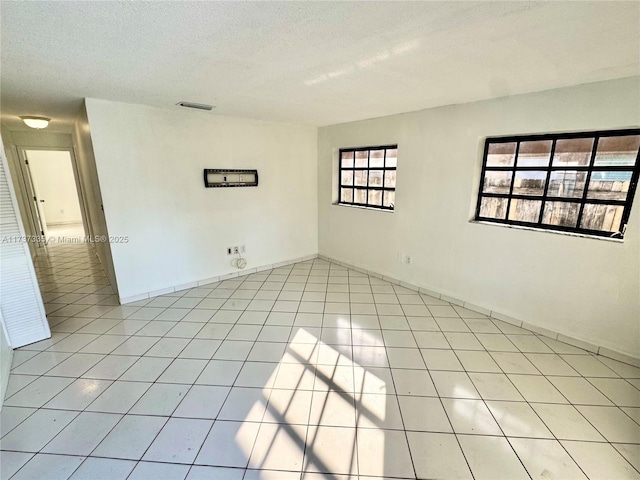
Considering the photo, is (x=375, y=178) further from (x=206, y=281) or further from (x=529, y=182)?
(x=206, y=281)

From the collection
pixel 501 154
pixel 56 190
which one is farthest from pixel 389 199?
pixel 56 190

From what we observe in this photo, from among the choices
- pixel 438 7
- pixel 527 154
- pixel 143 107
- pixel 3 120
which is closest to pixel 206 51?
pixel 438 7

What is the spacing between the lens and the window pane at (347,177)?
4.34 meters

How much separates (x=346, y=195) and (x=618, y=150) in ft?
9.80

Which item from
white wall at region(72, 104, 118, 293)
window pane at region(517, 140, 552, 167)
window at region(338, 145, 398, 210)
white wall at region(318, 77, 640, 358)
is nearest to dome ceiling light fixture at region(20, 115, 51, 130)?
white wall at region(72, 104, 118, 293)

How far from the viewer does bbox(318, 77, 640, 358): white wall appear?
2.17m

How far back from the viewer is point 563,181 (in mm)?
2430

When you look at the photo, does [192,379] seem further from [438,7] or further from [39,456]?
[438,7]

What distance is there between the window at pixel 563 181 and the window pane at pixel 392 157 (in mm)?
1102

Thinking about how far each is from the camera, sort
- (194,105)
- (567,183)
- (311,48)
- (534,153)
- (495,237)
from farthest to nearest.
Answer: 1. (194,105)
2. (495,237)
3. (534,153)
4. (567,183)
5. (311,48)

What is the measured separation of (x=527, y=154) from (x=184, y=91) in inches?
127

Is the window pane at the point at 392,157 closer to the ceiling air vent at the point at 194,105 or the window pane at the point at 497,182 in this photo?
the window pane at the point at 497,182

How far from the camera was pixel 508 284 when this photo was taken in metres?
2.77

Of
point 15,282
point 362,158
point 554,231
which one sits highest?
point 362,158
